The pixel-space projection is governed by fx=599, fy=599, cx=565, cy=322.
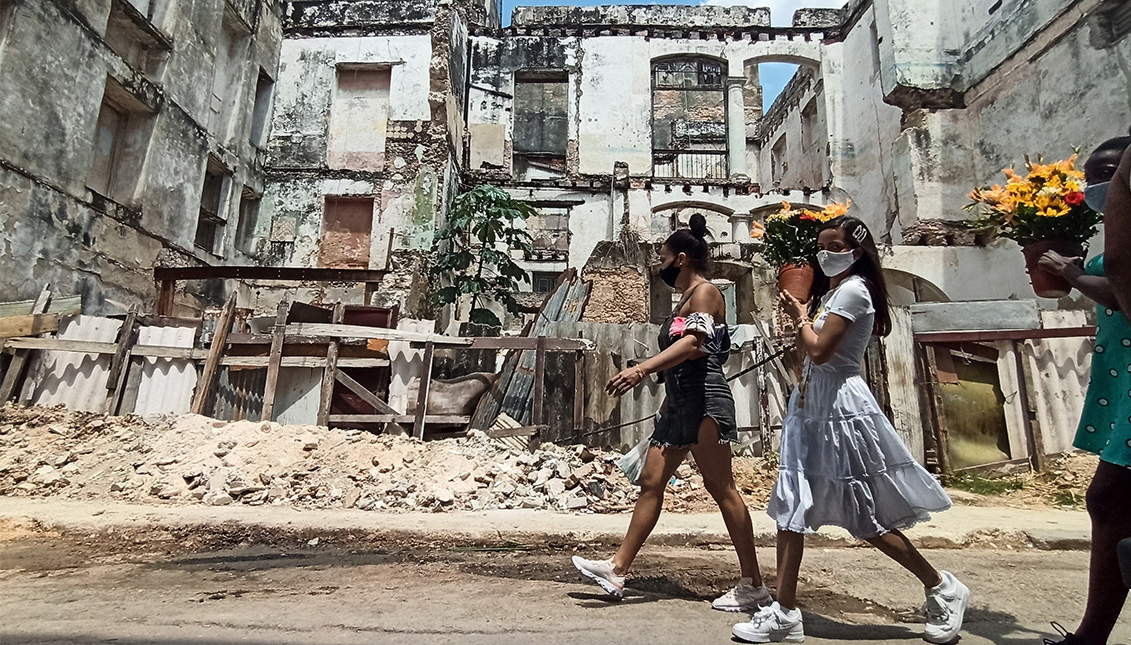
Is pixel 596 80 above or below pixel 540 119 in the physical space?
Result: below

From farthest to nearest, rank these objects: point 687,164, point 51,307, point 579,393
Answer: point 687,164
point 51,307
point 579,393

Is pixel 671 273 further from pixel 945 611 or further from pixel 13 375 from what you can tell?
pixel 13 375

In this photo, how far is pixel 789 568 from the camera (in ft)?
7.41

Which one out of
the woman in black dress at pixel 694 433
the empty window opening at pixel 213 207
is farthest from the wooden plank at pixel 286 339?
the empty window opening at pixel 213 207

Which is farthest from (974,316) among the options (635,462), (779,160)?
(779,160)

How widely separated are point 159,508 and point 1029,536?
274 inches

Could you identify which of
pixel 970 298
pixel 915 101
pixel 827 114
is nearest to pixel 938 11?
pixel 915 101

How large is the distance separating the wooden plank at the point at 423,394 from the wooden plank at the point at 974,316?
6.07 metres

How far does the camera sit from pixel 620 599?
8.85 feet

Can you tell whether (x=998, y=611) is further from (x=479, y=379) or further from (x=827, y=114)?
(x=827, y=114)

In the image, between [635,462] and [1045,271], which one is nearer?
[1045,271]

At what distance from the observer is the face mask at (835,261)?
2.43m

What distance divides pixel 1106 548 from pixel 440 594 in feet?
8.21

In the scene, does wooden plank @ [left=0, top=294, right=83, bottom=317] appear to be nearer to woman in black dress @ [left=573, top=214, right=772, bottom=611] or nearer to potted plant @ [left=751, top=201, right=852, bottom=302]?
woman in black dress @ [left=573, top=214, right=772, bottom=611]
